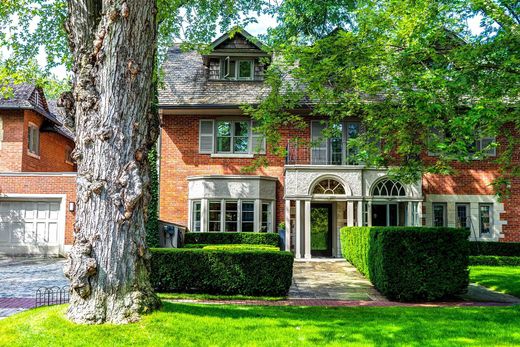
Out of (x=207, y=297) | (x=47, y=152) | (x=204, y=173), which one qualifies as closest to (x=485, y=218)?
(x=204, y=173)

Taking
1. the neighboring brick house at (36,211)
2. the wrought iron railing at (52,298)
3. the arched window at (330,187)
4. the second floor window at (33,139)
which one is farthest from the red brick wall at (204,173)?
the wrought iron railing at (52,298)

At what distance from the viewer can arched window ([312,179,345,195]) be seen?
64.0 feet

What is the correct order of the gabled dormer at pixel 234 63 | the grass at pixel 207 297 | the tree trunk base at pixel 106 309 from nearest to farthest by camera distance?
the tree trunk base at pixel 106 309, the grass at pixel 207 297, the gabled dormer at pixel 234 63

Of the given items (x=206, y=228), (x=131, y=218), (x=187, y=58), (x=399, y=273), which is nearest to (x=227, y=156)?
(x=206, y=228)

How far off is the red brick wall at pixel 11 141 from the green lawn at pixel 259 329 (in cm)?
1689

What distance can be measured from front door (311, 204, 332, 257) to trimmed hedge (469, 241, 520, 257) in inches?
237

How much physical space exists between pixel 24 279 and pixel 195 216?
779 cm

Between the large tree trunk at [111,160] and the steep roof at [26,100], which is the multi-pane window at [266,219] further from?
the large tree trunk at [111,160]

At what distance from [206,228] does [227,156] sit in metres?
3.31

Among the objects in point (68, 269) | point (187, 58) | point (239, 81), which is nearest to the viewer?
point (68, 269)

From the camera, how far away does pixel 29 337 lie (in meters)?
5.57

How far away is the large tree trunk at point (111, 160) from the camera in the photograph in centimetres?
605

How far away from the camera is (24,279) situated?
1283 centimetres

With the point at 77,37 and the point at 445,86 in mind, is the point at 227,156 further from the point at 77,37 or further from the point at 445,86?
the point at 77,37
